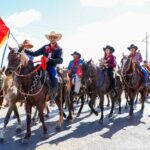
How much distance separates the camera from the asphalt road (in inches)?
337

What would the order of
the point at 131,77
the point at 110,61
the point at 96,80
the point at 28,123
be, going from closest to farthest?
1. the point at 28,123
2. the point at 96,80
3. the point at 110,61
4. the point at 131,77

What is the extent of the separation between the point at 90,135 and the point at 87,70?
2648mm

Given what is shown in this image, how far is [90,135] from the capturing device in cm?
980

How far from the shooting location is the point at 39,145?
28.5ft

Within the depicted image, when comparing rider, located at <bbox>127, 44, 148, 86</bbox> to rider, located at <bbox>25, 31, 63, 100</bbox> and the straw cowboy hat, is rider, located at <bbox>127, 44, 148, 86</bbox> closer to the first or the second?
the straw cowboy hat

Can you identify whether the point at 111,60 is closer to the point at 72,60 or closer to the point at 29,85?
the point at 72,60

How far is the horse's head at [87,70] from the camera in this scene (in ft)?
37.6

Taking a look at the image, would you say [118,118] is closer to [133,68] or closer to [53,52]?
[133,68]

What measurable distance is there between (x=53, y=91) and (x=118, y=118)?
3.86m

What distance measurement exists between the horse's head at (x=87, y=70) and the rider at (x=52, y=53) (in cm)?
194

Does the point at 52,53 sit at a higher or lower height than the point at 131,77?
higher

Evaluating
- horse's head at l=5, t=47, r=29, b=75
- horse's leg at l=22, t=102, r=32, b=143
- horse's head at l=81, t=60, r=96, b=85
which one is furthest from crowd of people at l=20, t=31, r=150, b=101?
Result: horse's head at l=5, t=47, r=29, b=75

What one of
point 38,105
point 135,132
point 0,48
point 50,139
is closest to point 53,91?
point 38,105

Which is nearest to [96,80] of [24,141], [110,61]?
[110,61]
